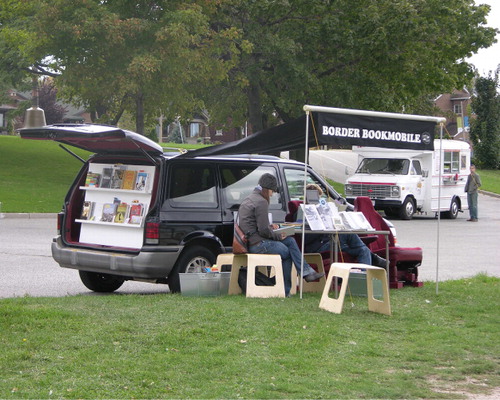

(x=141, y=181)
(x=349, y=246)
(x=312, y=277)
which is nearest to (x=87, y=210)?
(x=141, y=181)

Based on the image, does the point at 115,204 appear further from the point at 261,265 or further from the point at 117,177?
the point at 261,265

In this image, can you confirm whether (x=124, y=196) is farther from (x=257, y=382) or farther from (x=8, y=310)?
(x=257, y=382)

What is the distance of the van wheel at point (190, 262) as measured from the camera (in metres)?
10.8

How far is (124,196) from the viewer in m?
11.3

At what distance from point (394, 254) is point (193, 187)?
2.87m

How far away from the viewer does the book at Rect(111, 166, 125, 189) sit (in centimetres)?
1130

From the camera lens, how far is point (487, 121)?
196 feet

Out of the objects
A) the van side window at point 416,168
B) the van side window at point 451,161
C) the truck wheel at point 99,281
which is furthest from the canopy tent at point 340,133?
the van side window at point 451,161

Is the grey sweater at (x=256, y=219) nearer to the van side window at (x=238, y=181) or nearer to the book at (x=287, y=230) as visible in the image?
the book at (x=287, y=230)

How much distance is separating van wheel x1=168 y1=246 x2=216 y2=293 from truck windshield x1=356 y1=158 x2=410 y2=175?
19.7 m

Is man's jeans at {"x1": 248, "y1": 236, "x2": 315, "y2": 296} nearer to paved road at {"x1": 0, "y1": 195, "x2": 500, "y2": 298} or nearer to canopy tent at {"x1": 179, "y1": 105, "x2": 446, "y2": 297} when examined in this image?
canopy tent at {"x1": 179, "y1": 105, "x2": 446, "y2": 297}

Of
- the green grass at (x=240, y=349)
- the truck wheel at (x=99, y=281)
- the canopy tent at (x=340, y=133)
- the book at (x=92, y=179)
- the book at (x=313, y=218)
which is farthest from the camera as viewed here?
the truck wheel at (x=99, y=281)

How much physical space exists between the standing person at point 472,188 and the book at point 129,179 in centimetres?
1921

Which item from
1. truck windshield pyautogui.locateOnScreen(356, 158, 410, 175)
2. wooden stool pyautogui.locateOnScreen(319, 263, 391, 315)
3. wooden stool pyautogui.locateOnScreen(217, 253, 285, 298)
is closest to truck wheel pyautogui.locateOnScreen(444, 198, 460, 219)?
truck windshield pyautogui.locateOnScreen(356, 158, 410, 175)
